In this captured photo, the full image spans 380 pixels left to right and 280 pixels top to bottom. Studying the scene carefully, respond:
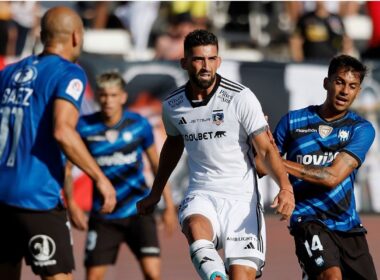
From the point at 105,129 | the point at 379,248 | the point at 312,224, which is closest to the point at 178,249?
the point at 379,248

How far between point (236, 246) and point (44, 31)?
1.95 m

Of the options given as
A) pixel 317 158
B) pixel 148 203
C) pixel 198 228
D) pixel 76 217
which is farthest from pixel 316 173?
pixel 76 217

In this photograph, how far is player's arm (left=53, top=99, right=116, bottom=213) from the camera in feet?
22.7

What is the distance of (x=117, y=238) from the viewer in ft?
32.4

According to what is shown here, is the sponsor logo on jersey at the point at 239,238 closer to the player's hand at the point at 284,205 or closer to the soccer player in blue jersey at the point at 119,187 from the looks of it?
the player's hand at the point at 284,205

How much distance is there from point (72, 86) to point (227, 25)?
11769 mm

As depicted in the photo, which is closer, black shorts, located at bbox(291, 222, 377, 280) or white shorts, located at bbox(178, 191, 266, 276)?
white shorts, located at bbox(178, 191, 266, 276)

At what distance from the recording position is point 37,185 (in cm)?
712

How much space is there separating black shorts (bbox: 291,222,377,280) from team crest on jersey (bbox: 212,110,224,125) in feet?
3.34

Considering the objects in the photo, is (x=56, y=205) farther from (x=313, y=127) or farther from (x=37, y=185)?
(x=313, y=127)

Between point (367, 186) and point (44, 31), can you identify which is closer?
point (44, 31)

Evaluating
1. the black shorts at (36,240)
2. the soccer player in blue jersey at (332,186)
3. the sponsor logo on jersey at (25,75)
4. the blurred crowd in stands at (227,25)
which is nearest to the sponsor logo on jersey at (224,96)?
the soccer player in blue jersey at (332,186)

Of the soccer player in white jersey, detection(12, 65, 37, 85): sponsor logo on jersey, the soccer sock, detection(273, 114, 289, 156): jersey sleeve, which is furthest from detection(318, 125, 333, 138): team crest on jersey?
detection(12, 65, 37, 85): sponsor logo on jersey

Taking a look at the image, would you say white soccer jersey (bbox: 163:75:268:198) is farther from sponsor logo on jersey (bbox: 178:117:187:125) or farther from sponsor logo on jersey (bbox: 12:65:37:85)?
sponsor logo on jersey (bbox: 12:65:37:85)
